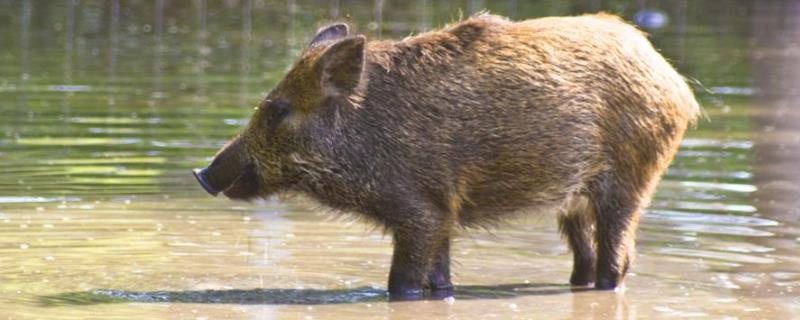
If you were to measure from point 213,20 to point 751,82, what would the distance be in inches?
452

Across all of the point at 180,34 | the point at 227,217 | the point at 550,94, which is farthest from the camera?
the point at 180,34

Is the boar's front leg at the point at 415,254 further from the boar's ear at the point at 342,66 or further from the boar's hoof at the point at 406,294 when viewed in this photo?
the boar's ear at the point at 342,66

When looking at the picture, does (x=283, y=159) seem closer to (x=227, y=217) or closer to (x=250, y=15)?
(x=227, y=217)

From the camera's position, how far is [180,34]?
2694 cm

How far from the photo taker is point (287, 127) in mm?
8758

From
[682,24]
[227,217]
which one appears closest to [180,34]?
[682,24]

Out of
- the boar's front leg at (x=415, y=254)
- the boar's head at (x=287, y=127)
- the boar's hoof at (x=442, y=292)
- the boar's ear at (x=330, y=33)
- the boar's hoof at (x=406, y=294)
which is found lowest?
the boar's hoof at (x=442, y=292)

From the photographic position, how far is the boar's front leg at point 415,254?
8.69m

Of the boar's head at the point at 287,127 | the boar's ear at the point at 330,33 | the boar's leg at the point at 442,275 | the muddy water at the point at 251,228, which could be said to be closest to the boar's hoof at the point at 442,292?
the boar's leg at the point at 442,275

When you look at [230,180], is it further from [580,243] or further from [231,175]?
[580,243]

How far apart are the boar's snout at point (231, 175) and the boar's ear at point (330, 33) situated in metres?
0.67

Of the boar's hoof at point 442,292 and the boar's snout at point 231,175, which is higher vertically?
the boar's snout at point 231,175

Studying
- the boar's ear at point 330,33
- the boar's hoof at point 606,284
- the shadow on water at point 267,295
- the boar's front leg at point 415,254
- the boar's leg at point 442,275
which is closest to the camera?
the shadow on water at point 267,295

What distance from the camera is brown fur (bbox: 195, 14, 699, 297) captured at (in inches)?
342
